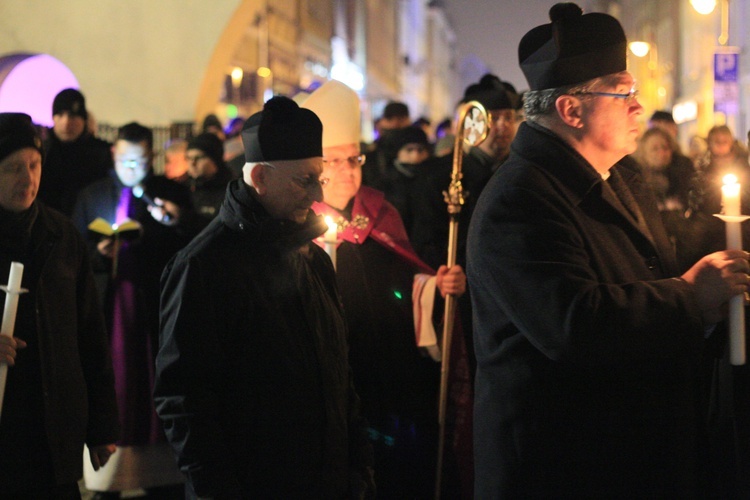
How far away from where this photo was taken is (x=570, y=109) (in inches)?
120

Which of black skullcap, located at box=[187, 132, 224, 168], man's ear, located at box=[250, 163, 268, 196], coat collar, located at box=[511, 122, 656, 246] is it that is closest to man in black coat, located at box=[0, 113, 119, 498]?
man's ear, located at box=[250, 163, 268, 196]

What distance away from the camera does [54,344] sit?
4172 mm

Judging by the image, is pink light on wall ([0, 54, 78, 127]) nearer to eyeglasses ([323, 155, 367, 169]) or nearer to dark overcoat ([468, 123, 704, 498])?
eyeglasses ([323, 155, 367, 169])

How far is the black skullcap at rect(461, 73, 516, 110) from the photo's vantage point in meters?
5.90

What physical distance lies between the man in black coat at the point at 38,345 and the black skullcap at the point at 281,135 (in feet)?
3.77

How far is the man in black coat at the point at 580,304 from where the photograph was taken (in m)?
2.79

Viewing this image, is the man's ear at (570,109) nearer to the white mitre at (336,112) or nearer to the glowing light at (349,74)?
the white mitre at (336,112)

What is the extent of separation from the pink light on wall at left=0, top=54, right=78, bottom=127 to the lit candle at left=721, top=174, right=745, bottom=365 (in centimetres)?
948

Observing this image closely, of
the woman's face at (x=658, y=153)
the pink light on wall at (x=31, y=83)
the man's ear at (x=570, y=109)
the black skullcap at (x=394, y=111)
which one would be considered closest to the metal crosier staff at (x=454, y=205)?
the man's ear at (x=570, y=109)

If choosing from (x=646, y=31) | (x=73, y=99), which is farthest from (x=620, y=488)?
(x=646, y=31)

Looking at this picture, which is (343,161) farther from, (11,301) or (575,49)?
(575,49)

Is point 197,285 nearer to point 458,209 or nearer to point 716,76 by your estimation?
point 458,209

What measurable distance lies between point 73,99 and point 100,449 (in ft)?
14.5

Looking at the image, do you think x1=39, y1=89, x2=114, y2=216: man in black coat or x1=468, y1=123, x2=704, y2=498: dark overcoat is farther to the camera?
x1=39, y1=89, x2=114, y2=216: man in black coat
